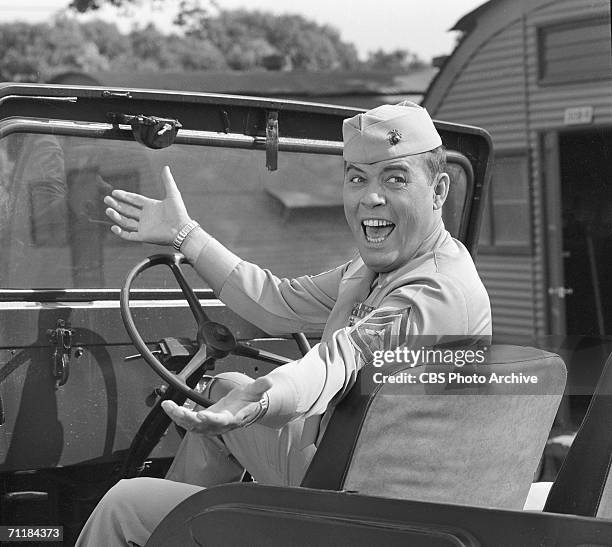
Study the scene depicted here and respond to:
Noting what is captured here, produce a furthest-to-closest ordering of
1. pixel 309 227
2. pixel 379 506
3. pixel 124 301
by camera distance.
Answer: pixel 309 227
pixel 124 301
pixel 379 506

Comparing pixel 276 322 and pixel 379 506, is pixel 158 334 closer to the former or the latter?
pixel 276 322

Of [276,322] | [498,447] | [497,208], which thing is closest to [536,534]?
[498,447]

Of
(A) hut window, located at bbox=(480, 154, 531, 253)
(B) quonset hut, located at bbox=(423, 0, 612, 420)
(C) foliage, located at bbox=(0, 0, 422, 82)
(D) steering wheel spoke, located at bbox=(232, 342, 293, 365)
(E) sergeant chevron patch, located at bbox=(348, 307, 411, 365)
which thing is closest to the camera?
(E) sergeant chevron patch, located at bbox=(348, 307, 411, 365)

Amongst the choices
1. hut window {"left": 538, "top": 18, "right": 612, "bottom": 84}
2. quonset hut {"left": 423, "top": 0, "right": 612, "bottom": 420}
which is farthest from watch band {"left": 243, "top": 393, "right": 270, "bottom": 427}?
hut window {"left": 538, "top": 18, "right": 612, "bottom": 84}

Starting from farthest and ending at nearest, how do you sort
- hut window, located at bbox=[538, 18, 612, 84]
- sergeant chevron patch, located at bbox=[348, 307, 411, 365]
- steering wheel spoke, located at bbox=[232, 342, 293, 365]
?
hut window, located at bbox=[538, 18, 612, 84]
steering wheel spoke, located at bbox=[232, 342, 293, 365]
sergeant chevron patch, located at bbox=[348, 307, 411, 365]

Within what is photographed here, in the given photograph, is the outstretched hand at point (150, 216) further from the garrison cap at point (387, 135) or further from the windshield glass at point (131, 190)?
the garrison cap at point (387, 135)

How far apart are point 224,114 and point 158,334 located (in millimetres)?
590

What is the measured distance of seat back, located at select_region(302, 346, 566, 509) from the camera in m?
1.77

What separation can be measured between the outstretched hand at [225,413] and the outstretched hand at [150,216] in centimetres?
80

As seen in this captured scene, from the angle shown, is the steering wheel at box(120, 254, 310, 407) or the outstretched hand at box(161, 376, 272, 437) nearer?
the outstretched hand at box(161, 376, 272, 437)

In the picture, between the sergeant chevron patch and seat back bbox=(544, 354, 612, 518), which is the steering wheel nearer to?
the sergeant chevron patch

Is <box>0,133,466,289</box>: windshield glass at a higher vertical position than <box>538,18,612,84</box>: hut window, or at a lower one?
lower

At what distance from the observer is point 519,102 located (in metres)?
7.33

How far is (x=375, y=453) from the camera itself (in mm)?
1826
